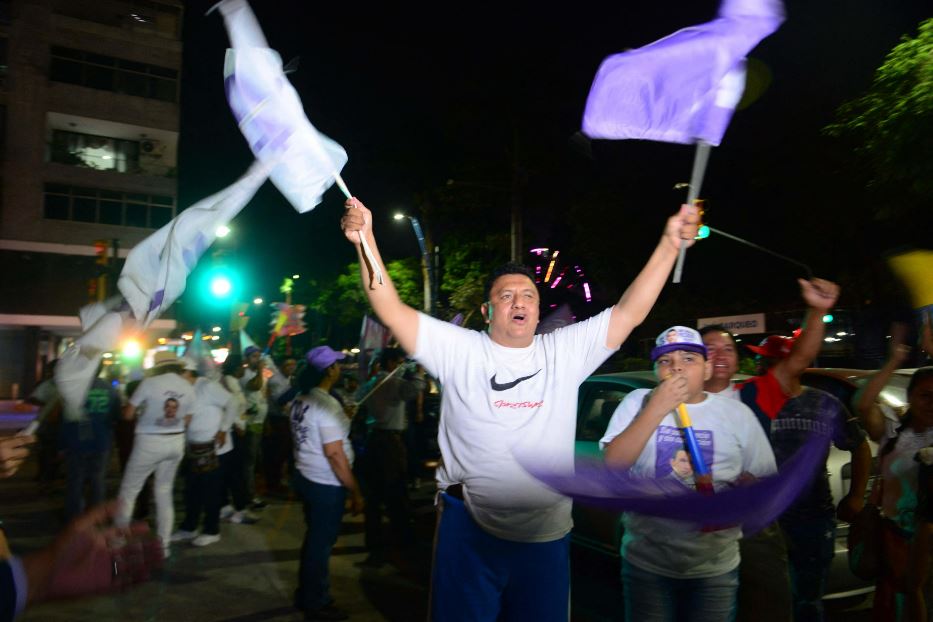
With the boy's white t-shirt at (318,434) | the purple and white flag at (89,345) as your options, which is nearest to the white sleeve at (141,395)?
the boy's white t-shirt at (318,434)

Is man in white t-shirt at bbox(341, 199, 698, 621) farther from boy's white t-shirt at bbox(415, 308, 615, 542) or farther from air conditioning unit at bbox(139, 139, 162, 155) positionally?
air conditioning unit at bbox(139, 139, 162, 155)

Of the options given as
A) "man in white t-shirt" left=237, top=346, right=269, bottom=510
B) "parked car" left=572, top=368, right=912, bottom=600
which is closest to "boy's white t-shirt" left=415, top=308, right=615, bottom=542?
"parked car" left=572, top=368, right=912, bottom=600

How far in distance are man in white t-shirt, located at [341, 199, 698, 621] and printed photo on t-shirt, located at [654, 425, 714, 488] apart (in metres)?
0.62

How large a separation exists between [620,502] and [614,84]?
5.92 ft

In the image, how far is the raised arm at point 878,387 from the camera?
4.43m

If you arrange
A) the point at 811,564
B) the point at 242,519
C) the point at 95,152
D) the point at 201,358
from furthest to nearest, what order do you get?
the point at 95,152 → the point at 242,519 → the point at 201,358 → the point at 811,564

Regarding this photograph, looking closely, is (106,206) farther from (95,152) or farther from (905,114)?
(905,114)

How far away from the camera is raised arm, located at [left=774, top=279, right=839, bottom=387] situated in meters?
3.70

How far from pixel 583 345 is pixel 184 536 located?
6.30 meters

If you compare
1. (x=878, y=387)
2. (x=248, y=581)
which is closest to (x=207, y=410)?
(x=248, y=581)

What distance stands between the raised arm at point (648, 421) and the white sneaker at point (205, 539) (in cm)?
604

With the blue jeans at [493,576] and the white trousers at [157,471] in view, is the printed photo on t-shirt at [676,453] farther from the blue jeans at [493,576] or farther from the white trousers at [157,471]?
the white trousers at [157,471]

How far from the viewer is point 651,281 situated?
9.73 ft

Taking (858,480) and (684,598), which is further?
(858,480)
